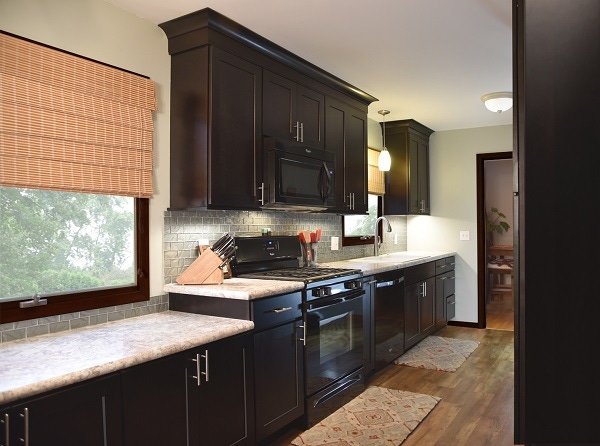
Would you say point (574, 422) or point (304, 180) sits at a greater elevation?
point (304, 180)

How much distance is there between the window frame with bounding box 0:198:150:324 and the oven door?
0.97 m

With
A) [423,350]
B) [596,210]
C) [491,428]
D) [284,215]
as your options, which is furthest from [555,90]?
[423,350]

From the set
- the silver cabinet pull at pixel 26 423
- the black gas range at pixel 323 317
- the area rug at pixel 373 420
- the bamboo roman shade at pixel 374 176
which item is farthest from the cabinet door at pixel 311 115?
the silver cabinet pull at pixel 26 423

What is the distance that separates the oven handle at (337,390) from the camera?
117 inches

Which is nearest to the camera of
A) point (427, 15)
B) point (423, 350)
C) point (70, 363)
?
point (70, 363)

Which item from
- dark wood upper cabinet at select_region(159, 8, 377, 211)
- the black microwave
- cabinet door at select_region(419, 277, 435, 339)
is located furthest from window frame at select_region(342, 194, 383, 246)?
dark wood upper cabinet at select_region(159, 8, 377, 211)

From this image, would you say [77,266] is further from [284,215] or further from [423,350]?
[423,350]

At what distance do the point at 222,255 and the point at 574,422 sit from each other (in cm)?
234

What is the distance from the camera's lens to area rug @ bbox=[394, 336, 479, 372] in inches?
164

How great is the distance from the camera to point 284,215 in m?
3.71

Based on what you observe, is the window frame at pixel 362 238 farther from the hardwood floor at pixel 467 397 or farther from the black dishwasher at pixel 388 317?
the hardwood floor at pixel 467 397

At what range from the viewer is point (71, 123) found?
217cm

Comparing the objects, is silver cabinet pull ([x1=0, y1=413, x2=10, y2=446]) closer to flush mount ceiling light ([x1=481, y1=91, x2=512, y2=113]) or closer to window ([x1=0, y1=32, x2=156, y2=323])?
window ([x1=0, y1=32, x2=156, y2=323])

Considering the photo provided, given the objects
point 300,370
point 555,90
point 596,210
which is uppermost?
point 555,90
